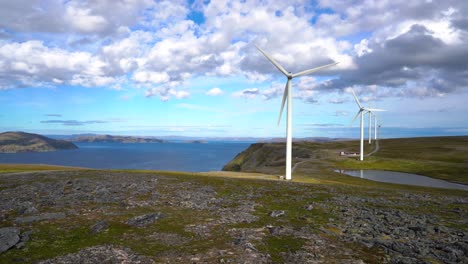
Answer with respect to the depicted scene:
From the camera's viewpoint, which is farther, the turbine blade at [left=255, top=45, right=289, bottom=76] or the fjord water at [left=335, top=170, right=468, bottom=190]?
the fjord water at [left=335, top=170, right=468, bottom=190]

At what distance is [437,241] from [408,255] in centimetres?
405

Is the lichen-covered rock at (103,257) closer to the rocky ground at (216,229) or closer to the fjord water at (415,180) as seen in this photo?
the rocky ground at (216,229)

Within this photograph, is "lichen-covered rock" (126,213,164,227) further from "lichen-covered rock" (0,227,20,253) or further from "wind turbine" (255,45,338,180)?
"wind turbine" (255,45,338,180)

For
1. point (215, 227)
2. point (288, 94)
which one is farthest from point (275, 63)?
point (215, 227)

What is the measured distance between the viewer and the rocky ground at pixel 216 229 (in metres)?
14.5

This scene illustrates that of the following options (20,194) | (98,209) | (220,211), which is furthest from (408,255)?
(20,194)

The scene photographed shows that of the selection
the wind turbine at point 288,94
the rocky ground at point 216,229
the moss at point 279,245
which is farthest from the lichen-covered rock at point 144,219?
the wind turbine at point 288,94

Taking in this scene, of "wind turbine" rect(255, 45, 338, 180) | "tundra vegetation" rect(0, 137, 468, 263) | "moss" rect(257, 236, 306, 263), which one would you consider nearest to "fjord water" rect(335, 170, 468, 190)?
"wind turbine" rect(255, 45, 338, 180)

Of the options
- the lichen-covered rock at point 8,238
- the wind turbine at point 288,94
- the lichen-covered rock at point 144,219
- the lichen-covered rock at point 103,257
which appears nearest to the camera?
the lichen-covered rock at point 103,257

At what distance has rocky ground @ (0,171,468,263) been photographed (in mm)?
14539

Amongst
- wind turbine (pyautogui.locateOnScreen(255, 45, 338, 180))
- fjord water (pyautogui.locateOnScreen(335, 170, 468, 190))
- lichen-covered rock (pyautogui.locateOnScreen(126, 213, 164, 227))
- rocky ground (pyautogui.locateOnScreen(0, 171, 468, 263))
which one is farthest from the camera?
fjord water (pyautogui.locateOnScreen(335, 170, 468, 190))

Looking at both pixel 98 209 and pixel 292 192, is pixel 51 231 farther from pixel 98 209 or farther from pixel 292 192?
pixel 292 192

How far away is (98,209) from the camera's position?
23844 millimetres

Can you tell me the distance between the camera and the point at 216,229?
1909 centimetres
